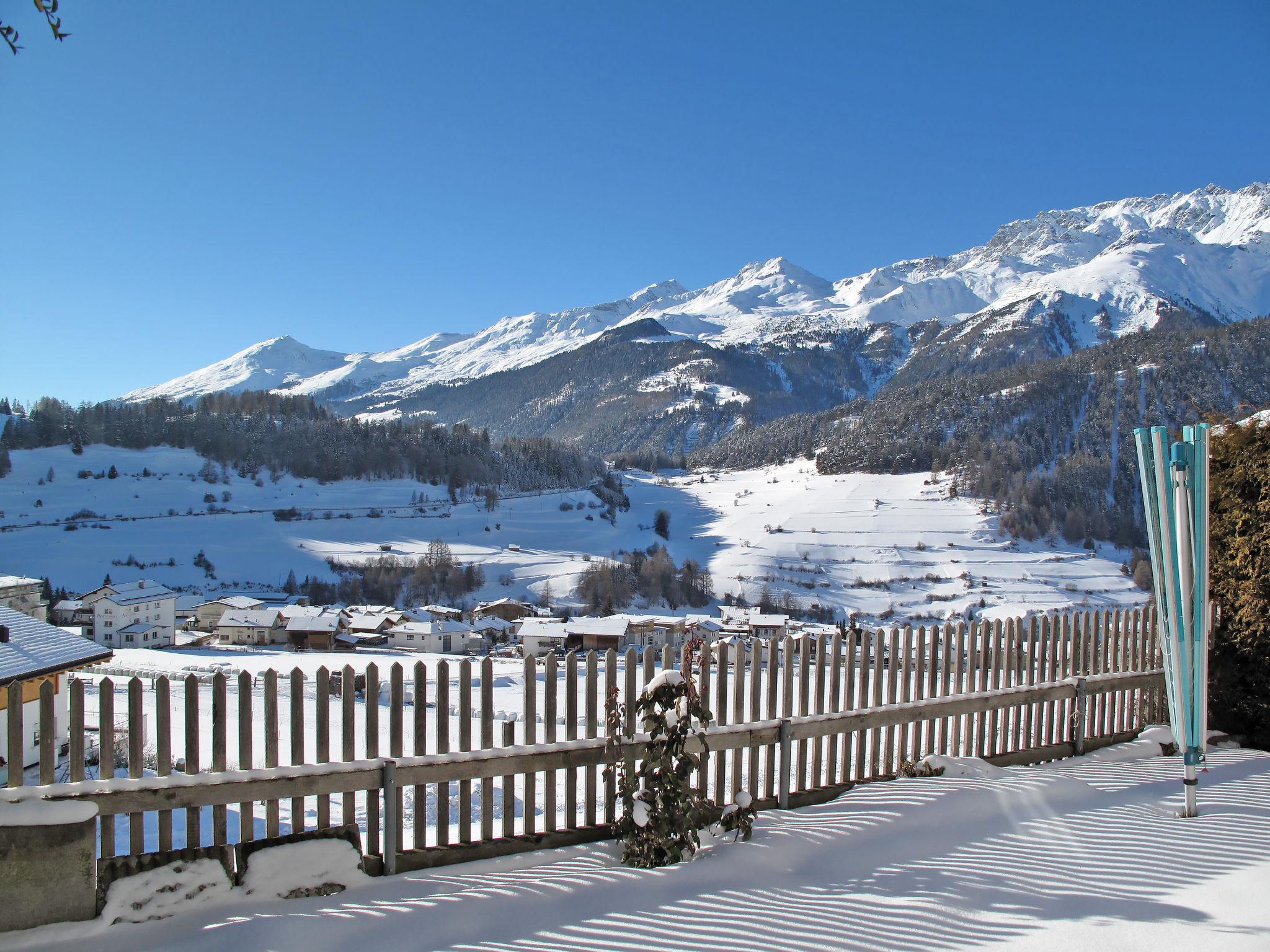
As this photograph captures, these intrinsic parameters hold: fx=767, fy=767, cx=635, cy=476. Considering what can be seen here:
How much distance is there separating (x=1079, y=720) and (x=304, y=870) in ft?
18.4

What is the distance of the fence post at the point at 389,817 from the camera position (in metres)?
3.59

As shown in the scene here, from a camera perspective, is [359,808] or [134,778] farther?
[359,808]

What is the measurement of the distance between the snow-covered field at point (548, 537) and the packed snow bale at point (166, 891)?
51730 millimetres

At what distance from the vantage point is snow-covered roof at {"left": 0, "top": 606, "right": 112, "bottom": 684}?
4.96 m

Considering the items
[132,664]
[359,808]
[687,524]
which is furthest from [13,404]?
[359,808]

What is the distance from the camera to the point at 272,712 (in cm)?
346

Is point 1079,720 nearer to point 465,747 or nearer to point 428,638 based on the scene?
point 465,747

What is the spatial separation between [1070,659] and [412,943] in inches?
211

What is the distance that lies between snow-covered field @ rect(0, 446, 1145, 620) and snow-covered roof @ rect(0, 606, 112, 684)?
5074cm

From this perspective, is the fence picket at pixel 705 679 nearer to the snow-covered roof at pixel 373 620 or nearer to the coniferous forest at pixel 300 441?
the snow-covered roof at pixel 373 620

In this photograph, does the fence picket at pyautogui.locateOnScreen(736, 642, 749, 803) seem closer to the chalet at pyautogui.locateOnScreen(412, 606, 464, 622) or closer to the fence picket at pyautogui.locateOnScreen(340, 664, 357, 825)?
the fence picket at pyautogui.locateOnScreen(340, 664, 357, 825)

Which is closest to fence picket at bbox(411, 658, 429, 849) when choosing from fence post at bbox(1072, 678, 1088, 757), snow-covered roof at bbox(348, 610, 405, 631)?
fence post at bbox(1072, 678, 1088, 757)

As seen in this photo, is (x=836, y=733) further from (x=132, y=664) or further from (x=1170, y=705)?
(x=132, y=664)

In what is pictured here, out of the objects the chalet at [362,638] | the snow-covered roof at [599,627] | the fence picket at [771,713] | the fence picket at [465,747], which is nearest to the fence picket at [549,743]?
the fence picket at [465,747]
